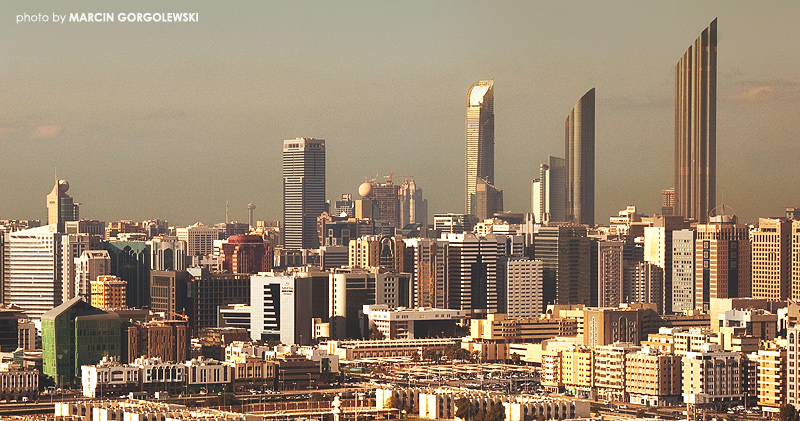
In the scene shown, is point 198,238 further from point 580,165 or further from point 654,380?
point 654,380

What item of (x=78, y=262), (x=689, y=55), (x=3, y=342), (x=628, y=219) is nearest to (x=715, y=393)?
(x=3, y=342)

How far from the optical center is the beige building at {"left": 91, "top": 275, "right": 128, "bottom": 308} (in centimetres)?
2428

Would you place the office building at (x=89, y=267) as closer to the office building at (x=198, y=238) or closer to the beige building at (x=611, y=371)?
the office building at (x=198, y=238)

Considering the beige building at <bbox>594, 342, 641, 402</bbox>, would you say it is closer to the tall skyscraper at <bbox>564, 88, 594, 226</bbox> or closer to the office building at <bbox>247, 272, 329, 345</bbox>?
the office building at <bbox>247, 272, 329, 345</bbox>

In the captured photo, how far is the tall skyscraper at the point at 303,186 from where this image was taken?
36000 mm

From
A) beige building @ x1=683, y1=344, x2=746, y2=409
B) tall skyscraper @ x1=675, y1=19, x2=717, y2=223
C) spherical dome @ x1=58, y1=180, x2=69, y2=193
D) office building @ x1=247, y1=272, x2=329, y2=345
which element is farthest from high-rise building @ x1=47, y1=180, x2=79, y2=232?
beige building @ x1=683, y1=344, x2=746, y2=409

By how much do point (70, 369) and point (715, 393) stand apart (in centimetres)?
550

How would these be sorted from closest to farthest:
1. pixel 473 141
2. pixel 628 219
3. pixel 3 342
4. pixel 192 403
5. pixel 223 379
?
pixel 192 403 → pixel 223 379 → pixel 3 342 → pixel 628 219 → pixel 473 141

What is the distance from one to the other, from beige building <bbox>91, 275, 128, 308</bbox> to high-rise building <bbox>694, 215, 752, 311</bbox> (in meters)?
7.43

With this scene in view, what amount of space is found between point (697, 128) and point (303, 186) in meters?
7.09

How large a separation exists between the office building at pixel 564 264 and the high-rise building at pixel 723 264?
1.52m

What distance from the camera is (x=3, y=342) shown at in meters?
20.5

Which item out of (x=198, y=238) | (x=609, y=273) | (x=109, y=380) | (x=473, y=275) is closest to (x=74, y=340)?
(x=109, y=380)

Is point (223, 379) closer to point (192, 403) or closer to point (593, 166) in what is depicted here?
point (192, 403)
